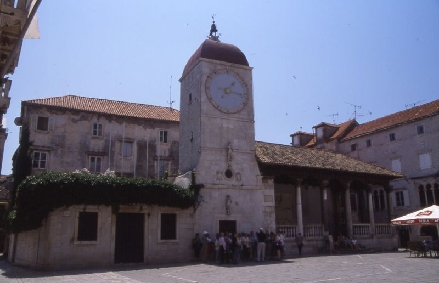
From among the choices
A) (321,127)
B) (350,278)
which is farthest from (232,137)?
(321,127)

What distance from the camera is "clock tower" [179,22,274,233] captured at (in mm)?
21328

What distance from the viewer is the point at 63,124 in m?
31.0

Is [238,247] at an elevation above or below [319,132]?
below

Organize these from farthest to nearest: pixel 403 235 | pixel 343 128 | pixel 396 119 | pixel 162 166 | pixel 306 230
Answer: pixel 343 128 < pixel 396 119 < pixel 162 166 < pixel 403 235 < pixel 306 230

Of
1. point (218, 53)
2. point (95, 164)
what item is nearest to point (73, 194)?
point (218, 53)

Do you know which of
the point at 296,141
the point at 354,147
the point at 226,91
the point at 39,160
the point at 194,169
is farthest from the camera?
the point at 296,141

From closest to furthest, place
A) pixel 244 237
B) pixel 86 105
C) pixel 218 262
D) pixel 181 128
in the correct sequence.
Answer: pixel 218 262 < pixel 244 237 < pixel 181 128 < pixel 86 105

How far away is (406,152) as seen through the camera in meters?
34.2

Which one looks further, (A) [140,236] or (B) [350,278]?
(A) [140,236]

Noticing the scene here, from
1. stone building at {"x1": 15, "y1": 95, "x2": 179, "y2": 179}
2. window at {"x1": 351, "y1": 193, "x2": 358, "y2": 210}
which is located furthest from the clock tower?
window at {"x1": 351, "y1": 193, "x2": 358, "y2": 210}

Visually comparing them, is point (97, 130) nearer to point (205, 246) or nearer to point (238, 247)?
point (205, 246)

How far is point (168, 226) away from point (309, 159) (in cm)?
1157

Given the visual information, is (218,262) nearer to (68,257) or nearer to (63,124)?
(68,257)

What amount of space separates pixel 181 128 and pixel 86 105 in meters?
12.6
